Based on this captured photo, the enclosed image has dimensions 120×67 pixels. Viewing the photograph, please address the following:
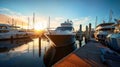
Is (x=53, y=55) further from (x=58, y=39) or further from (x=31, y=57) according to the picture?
(x=58, y=39)

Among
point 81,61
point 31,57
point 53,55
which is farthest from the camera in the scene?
point 53,55

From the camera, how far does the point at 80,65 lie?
17.7 feet

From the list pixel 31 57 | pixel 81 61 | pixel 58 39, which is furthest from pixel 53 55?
pixel 81 61

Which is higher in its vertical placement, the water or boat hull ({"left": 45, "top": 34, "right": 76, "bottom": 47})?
boat hull ({"left": 45, "top": 34, "right": 76, "bottom": 47})

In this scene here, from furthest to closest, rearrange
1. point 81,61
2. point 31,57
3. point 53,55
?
point 53,55
point 31,57
point 81,61

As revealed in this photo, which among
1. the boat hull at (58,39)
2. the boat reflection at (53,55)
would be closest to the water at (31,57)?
the boat reflection at (53,55)

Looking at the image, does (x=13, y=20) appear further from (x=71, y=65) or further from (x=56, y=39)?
(x=71, y=65)

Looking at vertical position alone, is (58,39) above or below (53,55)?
above

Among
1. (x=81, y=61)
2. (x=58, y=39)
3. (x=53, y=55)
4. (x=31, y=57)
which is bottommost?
(x=31, y=57)

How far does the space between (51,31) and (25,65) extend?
684 cm

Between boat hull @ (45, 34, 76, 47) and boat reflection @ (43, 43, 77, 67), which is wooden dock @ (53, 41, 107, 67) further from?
boat hull @ (45, 34, 76, 47)

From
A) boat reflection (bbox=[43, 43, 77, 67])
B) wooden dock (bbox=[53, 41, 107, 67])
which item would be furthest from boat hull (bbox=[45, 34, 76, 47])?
wooden dock (bbox=[53, 41, 107, 67])

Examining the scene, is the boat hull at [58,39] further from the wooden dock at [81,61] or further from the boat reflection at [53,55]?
the wooden dock at [81,61]

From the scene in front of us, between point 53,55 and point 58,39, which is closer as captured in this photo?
point 53,55
